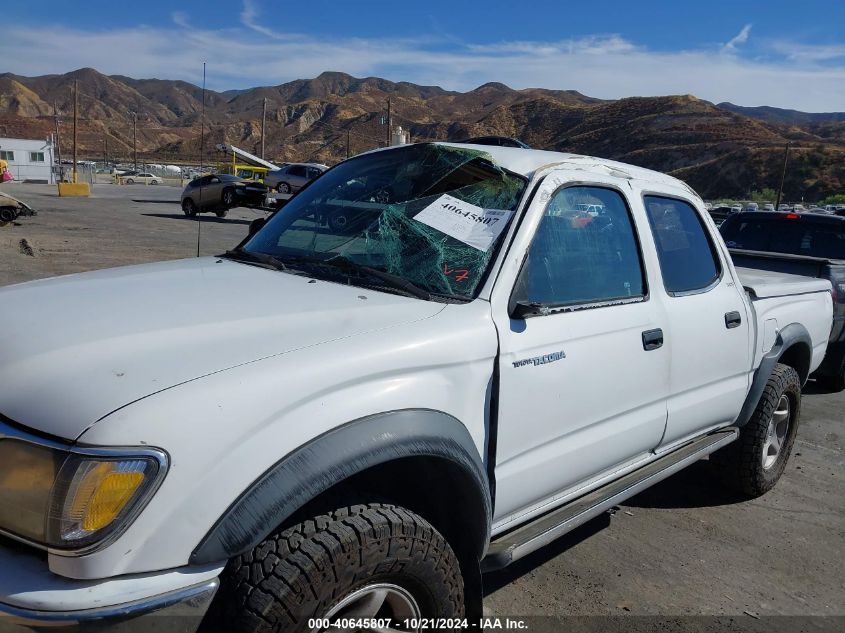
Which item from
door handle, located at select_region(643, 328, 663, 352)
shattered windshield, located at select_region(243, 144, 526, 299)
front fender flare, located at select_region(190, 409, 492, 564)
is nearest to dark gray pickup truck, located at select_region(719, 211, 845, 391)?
door handle, located at select_region(643, 328, 663, 352)

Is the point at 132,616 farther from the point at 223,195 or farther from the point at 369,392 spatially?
the point at 223,195

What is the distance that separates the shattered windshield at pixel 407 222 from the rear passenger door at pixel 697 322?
95 centimetres

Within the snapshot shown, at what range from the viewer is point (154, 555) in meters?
1.66

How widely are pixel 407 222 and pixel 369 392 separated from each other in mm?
1057

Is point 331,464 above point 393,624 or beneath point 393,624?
above

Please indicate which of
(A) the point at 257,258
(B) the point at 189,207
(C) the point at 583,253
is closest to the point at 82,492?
(A) the point at 257,258

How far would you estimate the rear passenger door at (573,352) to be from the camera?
2.55m

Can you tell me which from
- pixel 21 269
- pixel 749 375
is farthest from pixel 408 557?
pixel 21 269

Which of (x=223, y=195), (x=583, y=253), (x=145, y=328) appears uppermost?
(x=583, y=253)

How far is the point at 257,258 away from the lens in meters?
3.16

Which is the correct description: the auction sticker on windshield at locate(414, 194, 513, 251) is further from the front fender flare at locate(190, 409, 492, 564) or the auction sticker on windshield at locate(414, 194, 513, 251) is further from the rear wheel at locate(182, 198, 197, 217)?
the rear wheel at locate(182, 198, 197, 217)

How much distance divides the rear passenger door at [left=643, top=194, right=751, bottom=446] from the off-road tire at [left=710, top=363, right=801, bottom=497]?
288 millimetres

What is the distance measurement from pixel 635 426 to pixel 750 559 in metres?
1.23

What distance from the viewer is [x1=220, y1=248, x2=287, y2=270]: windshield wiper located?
3.00 meters
